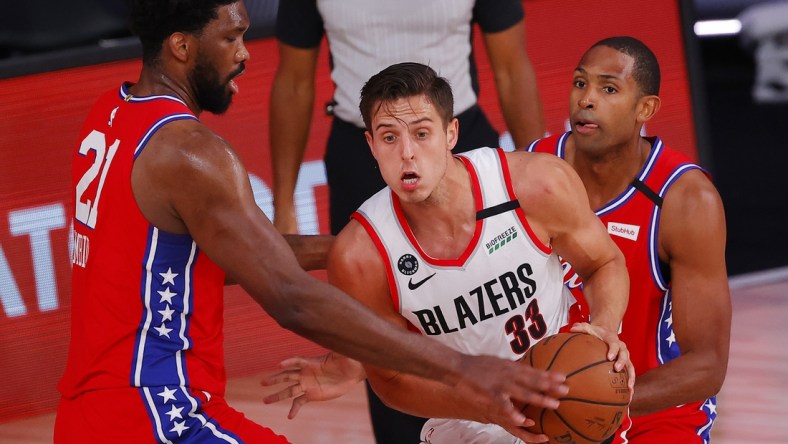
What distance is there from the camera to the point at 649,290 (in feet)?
14.5

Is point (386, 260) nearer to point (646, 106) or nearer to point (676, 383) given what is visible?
point (676, 383)

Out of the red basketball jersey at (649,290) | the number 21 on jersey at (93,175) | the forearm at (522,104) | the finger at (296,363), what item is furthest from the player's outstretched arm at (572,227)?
the number 21 on jersey at (93,175)

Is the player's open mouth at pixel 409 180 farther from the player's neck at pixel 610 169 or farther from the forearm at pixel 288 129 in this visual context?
the forearm at pixel 288 129

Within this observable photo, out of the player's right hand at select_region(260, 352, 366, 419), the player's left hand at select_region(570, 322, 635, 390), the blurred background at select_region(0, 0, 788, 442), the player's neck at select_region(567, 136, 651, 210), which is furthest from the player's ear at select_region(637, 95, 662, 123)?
the blurred background at select_region(0, 0, 788, 442)

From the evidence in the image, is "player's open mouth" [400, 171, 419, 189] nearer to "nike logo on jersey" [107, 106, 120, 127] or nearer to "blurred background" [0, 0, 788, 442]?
"nike logo on jersey" [107, 106, 120, 127]

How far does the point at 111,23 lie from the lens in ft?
25.9

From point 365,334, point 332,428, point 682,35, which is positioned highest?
point 365,334

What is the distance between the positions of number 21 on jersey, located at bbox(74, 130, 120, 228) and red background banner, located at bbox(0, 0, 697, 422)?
3028 millimetres

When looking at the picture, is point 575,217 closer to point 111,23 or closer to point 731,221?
point 111,23

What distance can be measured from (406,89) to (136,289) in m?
1.02

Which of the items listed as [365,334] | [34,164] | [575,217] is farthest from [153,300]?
[34,164]

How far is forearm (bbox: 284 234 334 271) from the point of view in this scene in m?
4.00

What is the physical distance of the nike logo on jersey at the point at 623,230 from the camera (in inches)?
174

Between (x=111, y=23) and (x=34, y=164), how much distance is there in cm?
172
